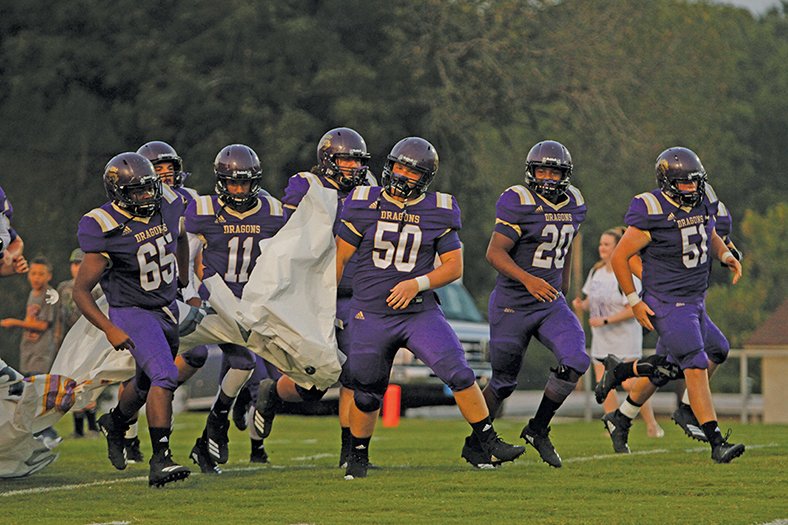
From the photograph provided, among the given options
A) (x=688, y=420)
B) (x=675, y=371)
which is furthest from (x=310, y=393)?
(x=688, y=420)

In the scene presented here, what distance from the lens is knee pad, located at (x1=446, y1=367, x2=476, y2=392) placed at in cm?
959

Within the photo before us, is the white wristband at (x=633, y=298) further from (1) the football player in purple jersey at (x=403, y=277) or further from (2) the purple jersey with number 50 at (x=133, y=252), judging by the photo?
(2) the purple jersey with number 50 at (x=133, y=252)

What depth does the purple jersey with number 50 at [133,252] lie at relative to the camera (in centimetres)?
946

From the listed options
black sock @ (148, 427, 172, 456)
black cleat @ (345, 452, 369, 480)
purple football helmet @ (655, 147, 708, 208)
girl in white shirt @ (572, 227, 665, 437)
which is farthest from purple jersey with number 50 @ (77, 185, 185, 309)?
girl in white shirt @ (572, 227, 665, 437)

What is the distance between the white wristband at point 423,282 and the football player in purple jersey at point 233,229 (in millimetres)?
1566

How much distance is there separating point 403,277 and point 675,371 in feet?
7.54

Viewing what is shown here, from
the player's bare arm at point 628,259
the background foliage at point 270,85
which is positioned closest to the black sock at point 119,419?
the player's bare arm at point 628,259

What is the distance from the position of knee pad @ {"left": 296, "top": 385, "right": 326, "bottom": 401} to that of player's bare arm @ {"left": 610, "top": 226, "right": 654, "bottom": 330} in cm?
206

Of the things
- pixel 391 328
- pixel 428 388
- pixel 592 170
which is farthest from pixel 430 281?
pixel 592 170

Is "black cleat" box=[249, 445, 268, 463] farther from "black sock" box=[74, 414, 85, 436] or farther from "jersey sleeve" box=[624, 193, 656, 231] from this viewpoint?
"black sock" box=[74, 414, 85, 436]

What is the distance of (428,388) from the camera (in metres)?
20.0

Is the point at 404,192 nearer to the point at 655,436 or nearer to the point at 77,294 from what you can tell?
the point at 77,294

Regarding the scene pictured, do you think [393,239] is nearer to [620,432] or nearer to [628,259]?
[628,259]

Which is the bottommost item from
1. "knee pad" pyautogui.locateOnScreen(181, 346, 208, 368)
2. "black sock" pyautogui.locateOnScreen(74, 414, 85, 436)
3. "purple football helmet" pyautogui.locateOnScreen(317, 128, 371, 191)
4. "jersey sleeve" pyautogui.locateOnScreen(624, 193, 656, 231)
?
"black sock" pyautogui.locateOnScreen(74, 414, 85, 436)
